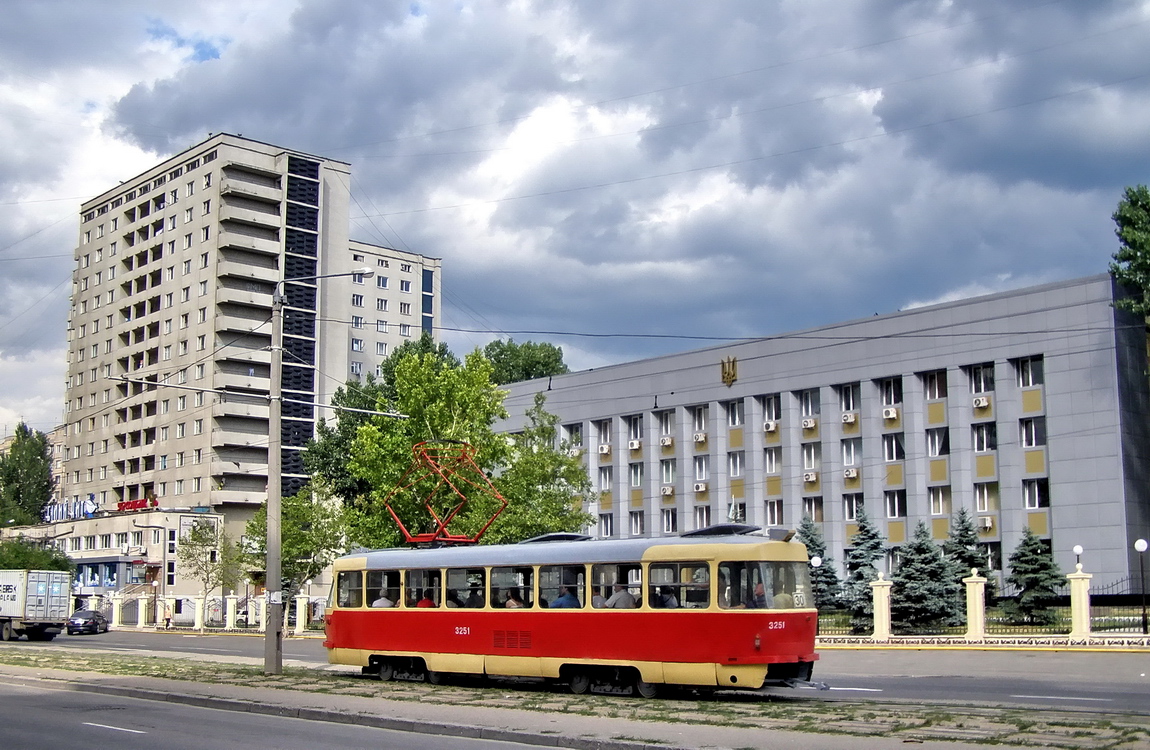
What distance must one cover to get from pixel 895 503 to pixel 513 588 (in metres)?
37.4

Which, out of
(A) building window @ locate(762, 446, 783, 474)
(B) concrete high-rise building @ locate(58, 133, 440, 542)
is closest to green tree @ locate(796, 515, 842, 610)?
(A) building window @ locate(762, 446, 783, 474)

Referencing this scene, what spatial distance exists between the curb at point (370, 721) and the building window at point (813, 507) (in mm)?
41540

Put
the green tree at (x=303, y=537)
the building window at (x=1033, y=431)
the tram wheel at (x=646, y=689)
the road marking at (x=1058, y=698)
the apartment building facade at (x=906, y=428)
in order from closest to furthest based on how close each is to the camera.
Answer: the road marking at (x=1058, y=698) < the tram wheel at (x=646, y=689) < the apartment building facade at (x=906, y=428) < the building window at (x=1033, y=431) < the green tree at (x=303, y=537)

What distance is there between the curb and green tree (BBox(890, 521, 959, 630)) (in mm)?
27260

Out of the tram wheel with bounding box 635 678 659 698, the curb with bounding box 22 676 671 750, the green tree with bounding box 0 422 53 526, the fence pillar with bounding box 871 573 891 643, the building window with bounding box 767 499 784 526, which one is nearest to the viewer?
the curb with bounding box 22 676 671 750

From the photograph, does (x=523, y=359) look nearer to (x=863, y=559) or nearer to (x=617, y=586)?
(x=863, y=559)

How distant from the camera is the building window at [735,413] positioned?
63.1 meters

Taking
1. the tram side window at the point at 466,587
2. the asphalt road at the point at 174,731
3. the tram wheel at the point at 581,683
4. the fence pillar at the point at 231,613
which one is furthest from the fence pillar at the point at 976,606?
the fence pillar at the point at 231,613

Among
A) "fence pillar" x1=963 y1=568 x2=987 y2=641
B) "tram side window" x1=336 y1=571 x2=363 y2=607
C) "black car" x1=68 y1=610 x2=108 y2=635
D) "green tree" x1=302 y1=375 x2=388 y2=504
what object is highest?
"green tree" x1=302 y1=375 x2=388 y2=504

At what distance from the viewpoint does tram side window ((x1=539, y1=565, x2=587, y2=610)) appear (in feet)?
69.5

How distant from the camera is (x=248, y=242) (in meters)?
93.4

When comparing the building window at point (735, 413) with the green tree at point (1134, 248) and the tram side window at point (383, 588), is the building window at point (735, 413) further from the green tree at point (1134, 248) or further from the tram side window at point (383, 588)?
the tram side window at point (383, 588)

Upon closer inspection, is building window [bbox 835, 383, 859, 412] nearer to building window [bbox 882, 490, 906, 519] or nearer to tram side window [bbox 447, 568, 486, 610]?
building window [bbox 882, 490, 906, 519]

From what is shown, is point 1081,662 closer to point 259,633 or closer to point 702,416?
point 702,416
